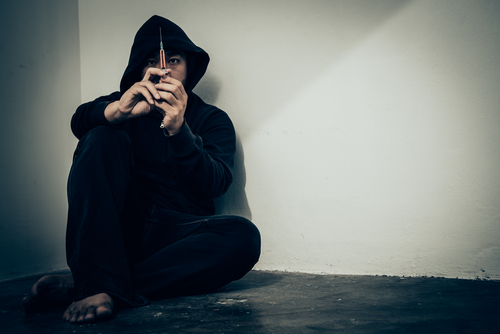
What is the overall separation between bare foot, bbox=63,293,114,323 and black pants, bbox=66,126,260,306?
2 centimetres

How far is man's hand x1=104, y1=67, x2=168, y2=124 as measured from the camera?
943mm

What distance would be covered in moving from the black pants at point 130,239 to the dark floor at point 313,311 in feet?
0.19

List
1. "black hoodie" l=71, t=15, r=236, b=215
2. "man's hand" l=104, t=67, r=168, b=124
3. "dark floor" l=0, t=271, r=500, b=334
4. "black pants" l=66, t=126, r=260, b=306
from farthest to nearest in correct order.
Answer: "black hoodie" l=71, t=15, r=236, b=215, "man's hand" l=104, t=67, r=168, b=124, "black pants" l=66, t=126, r=260, b=306, "dark floor" l=0, t=271, r=500, b=334

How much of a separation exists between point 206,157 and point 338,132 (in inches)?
21.1

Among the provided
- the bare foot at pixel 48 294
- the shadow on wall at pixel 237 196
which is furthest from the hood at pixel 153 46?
the bare foot at pixel 48 294

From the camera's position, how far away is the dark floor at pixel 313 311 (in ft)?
2.35

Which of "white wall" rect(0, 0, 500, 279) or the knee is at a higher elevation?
"white wall" rect(0, 0, 500, 279)

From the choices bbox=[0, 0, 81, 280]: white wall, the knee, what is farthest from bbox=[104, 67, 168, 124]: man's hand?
bbox=[0, 0, 81, 280]: white wall

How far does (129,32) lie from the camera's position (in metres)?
1.70

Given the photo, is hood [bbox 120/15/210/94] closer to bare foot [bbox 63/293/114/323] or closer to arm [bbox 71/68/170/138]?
arm [bbox 71/68/170/138]

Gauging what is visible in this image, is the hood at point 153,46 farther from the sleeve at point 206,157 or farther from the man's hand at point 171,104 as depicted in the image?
the man's hand at point 171,104

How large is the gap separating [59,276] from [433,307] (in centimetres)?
93

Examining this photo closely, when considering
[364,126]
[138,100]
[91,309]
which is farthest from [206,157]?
[364,126]

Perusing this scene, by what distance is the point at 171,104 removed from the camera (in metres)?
0.93
